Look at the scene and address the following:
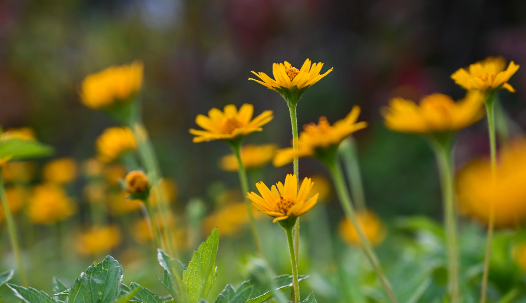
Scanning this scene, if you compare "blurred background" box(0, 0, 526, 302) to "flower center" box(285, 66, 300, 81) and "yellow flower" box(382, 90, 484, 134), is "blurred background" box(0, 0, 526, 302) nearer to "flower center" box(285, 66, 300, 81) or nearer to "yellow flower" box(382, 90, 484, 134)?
"yellow flower" box(382, 90, 484, 134)

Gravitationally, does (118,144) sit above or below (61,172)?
above

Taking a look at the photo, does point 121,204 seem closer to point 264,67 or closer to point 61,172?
point 61,172

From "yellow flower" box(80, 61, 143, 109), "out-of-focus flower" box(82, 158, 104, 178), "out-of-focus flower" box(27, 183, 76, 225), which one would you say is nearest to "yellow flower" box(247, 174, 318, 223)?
"yellow flower" box(80, 61, 143, 109)

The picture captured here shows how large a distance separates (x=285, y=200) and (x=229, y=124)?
7.4 inches

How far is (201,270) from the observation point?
1.94 ft

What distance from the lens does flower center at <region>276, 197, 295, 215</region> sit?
55 centimetres

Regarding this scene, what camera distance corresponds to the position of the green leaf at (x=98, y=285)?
1.86ft

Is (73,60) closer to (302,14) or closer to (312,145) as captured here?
(302,14)

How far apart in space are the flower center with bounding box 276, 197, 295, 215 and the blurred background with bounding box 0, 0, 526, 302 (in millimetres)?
2186

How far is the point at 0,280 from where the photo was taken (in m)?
0.65

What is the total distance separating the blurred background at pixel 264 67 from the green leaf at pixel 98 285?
205 centimetres

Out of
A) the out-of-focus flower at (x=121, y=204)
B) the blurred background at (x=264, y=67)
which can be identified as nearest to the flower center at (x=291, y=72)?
the out-of-focus flower at (x=121, y=204)

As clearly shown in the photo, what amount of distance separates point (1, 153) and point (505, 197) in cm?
74

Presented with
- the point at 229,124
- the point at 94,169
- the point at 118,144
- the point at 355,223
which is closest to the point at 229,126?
the point at 229,124
